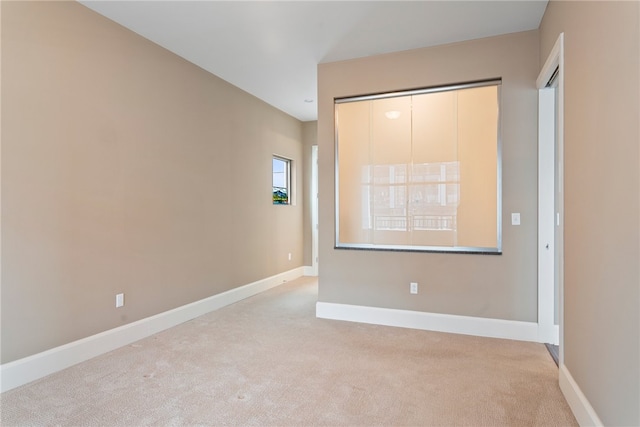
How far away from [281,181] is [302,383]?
415 centimetres

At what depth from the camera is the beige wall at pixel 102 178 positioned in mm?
2428

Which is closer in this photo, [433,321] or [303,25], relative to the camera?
[303,25]

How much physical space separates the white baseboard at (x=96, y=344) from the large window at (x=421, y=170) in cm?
170

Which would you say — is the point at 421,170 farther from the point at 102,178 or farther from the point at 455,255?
the point at 102,178

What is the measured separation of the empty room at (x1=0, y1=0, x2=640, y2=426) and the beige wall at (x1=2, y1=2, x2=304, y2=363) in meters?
0.02

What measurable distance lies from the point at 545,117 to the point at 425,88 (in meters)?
1.10

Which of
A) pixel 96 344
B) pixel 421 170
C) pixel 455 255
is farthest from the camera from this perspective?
pixel 421 170

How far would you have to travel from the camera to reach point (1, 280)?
91.6 inches

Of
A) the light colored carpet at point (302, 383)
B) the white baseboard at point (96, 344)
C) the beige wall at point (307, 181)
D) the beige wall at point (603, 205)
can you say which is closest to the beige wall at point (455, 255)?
the light colored carpet at point (302, 383)

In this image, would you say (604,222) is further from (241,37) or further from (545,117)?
(241,37)

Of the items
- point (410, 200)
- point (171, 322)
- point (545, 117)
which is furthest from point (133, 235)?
point (545, 117)

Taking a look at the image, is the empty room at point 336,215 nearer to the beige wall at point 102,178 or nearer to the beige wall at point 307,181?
the beige wall at point 102,178

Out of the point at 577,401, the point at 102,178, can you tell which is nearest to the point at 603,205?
the point at 577,401

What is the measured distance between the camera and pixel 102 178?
117 inches
